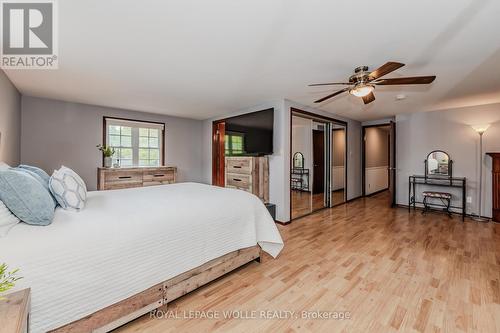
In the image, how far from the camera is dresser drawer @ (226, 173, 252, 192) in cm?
430

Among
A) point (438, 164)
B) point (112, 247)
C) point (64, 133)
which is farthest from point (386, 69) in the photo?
point (64, 133)

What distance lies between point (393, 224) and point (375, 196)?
9.49ft

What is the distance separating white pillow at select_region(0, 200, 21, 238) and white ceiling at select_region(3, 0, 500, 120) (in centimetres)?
140

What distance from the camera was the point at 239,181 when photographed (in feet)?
15.0

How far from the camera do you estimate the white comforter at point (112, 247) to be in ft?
3.92

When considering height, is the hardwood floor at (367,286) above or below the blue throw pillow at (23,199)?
below

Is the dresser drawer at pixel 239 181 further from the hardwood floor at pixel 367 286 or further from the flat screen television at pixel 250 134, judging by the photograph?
the hardwood floor at pixel 367 286

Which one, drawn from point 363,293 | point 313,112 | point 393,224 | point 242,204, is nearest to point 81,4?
point 242,204

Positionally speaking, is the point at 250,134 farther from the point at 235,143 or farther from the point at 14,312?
the point at 14,312

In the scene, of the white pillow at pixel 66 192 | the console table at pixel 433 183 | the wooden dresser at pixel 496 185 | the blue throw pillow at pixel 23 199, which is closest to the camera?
the blue throw pillow at pixel 23 199

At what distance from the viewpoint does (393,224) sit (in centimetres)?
395

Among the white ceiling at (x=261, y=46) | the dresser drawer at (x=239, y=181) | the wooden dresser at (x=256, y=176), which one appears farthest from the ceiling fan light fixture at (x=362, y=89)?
the dresser drawer at (x=239, y=181)

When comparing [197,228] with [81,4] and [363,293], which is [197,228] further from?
[81,4]

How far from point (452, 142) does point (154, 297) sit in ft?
19.8
